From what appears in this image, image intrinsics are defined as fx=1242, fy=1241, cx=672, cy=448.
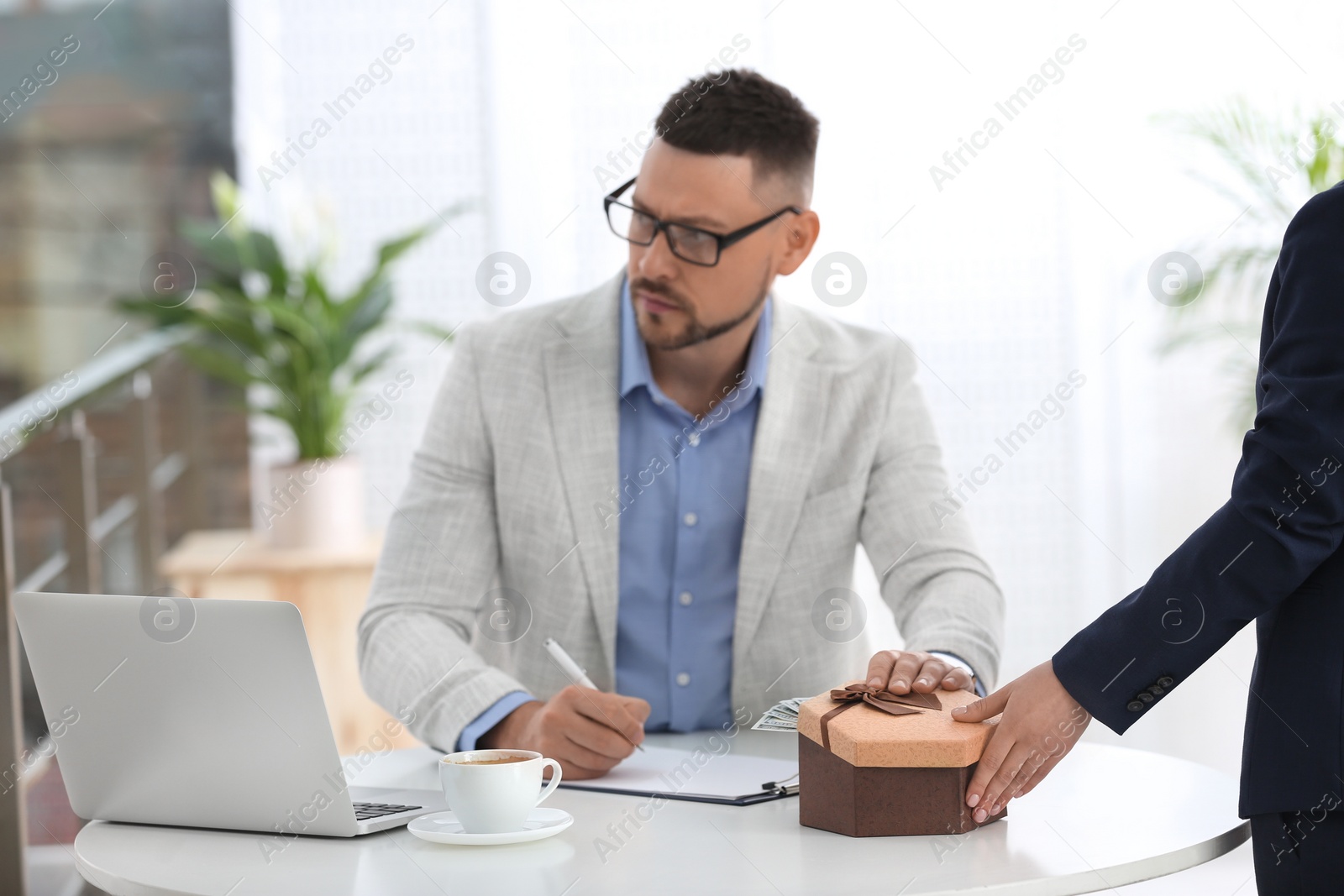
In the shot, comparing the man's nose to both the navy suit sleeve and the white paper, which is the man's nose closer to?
the white paper

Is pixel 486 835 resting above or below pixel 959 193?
below

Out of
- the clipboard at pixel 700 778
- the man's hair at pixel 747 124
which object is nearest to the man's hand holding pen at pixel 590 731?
the clipboard at pixel 700 778

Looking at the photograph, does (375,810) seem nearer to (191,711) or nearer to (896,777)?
(191,711)

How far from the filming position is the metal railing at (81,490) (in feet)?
6.20

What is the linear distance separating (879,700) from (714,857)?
24 centimetres

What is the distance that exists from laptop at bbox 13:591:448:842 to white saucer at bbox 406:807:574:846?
35mm

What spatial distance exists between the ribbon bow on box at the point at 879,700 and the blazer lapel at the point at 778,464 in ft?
1.78

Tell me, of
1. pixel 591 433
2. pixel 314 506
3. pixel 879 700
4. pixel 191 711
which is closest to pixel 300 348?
pixel 314 506

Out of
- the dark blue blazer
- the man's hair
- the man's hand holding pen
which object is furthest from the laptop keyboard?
the man's hair

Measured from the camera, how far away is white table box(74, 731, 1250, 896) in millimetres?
989

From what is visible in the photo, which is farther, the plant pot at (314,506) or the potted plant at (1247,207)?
the plant pot at (314,506)

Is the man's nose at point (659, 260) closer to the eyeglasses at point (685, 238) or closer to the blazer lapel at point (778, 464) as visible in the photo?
the eyeglasses at point (685, 238)

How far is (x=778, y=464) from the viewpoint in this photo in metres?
1.83

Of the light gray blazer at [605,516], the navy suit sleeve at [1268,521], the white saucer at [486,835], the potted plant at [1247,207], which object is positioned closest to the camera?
the navy suit sleeve at [1268,521]
